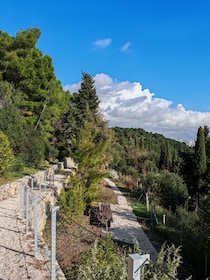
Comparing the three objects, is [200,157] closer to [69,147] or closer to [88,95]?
[69,147]

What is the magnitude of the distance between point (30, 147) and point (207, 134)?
16.3m

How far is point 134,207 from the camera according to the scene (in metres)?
17.0

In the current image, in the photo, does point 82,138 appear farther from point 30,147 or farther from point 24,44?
point 24,44

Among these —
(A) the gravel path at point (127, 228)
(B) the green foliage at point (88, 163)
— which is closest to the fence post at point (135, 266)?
(A) the gravel path at point (127, 228)

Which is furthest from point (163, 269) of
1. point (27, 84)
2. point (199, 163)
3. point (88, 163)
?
point (199, 163)

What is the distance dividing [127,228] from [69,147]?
24.4 feet

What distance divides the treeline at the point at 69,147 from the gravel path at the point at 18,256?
371cm

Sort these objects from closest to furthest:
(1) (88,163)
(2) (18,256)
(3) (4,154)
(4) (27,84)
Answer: (2) (18,256), (3) (4,154), (1) (88,163), (4) (27,84)

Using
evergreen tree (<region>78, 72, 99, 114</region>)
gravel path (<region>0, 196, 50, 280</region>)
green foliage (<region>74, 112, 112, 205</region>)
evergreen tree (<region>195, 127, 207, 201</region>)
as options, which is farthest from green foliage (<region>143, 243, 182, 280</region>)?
evergreen tree (<region>78, 72, 99, 114</region>)

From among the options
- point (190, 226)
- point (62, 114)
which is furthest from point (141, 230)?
point (62, 114)

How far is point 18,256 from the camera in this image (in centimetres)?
531

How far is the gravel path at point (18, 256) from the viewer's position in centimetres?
461

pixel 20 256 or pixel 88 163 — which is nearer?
pixel 20 256

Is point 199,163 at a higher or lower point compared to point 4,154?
lower
